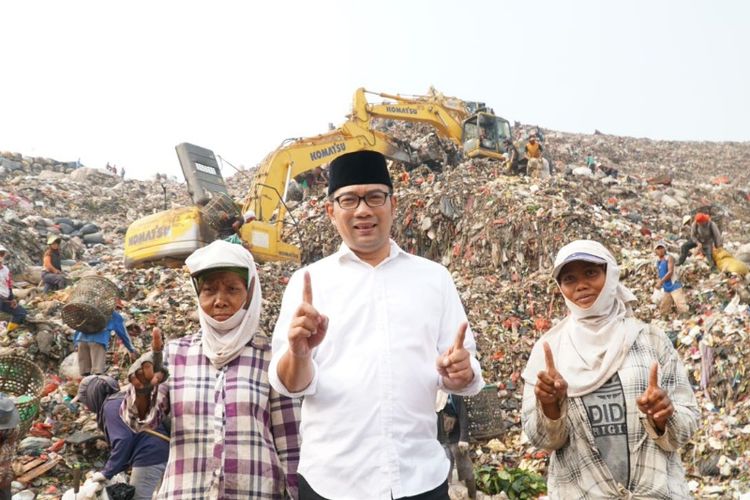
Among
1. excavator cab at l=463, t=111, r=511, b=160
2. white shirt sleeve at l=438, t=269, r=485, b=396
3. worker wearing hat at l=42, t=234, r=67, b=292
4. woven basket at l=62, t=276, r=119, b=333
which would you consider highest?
excavator cab at l=463, t=111, r=511, b=160

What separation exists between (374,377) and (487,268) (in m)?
8.47

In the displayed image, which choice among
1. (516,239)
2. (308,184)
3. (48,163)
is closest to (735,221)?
(516,239)

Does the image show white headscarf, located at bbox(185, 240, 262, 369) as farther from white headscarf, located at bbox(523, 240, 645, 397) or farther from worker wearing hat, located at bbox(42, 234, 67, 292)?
worker wearing hat, located at bbox(42, 234, 67, 292)

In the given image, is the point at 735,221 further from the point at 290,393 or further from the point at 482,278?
the point at 290,393

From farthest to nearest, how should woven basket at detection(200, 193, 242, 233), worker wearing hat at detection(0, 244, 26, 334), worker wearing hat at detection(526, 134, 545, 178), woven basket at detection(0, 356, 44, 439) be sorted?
worker wearing hat at detection(526, 134, 545, 178), woven basket at detection(200, 193, 242, 233), worker wearing hat at detection(0, 244, 26, 334), woven basket at detection(0, 356, 44, 439)

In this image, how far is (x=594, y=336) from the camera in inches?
79.5

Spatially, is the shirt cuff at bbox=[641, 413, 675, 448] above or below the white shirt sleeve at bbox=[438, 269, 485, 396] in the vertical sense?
below

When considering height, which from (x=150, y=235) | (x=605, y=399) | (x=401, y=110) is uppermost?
(x=401, y=110)

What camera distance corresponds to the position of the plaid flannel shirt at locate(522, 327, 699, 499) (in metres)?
1.81

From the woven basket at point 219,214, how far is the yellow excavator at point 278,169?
0.05 meters

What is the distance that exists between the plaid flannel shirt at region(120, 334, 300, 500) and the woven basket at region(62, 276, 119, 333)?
4223mm

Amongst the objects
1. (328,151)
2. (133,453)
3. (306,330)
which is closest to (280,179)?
(328,151)

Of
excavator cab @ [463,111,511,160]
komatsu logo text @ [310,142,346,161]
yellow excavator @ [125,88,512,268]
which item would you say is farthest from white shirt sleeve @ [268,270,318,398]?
excavator cab @ [463,111,511,160]

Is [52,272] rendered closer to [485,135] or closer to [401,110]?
[401,110]
